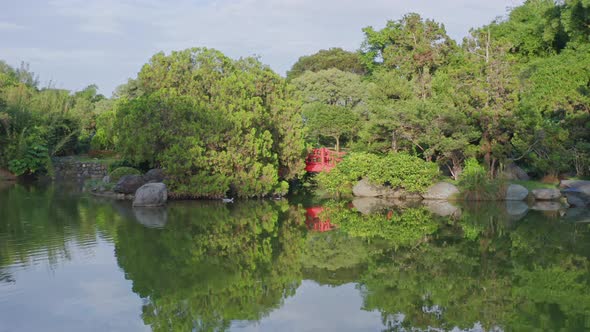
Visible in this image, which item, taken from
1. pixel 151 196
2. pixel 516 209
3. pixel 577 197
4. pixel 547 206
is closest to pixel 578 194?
pixel 577 197

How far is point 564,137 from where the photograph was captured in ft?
62.8

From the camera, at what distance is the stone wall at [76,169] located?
96.3 feet

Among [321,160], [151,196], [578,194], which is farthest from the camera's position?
[321,160]

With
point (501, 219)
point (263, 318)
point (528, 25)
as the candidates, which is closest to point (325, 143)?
point (528, 25)

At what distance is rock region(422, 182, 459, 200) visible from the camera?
1920 cm

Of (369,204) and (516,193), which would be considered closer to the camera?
(369,204)

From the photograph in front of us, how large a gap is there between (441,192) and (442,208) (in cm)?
199

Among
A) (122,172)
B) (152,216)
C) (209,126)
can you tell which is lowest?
(152,216)

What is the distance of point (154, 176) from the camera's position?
1992cm

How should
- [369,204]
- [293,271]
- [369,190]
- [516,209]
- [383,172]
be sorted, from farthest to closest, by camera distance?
1. [369,190]
2. [383,172]
3. [369,204]
4. [516,209]
5. [293,271]

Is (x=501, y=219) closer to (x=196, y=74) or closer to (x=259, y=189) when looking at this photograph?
(x=259, y=189)

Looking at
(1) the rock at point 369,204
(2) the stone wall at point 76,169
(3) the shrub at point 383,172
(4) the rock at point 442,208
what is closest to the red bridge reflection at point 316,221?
(1) the rock at point 369,204

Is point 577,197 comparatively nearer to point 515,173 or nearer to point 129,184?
point 515,173

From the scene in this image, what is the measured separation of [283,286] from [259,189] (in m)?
10.5
